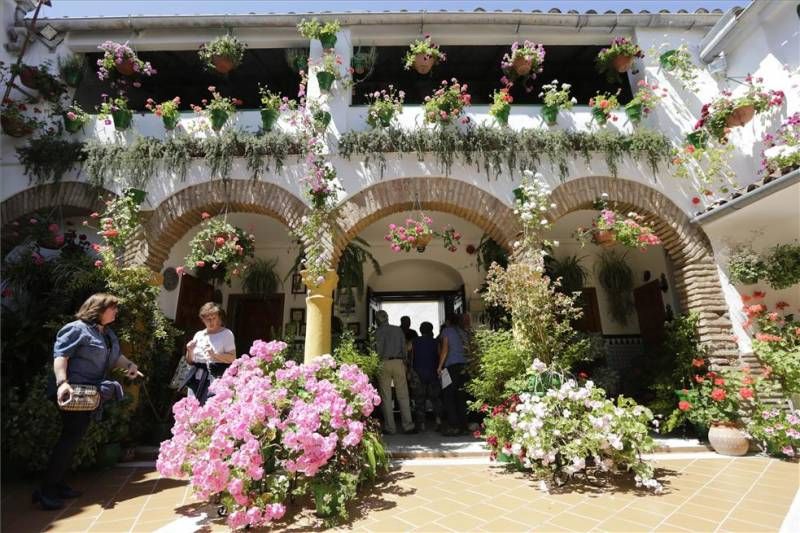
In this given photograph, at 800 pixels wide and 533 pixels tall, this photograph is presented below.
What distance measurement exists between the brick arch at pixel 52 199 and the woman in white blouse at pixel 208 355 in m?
3.03

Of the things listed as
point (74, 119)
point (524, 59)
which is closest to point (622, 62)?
point (524, 59)

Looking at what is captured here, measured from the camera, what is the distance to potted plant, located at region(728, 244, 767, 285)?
17.3 ft

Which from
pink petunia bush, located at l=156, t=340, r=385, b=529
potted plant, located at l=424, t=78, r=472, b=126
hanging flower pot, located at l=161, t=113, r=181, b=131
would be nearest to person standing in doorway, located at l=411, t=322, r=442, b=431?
pink petunia bush, located at l=156, t=340, r=385, b=529

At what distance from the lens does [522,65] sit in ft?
20.0

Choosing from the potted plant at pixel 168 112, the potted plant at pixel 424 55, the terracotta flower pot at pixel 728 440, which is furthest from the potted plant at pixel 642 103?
the potted plant at pixel 168 112

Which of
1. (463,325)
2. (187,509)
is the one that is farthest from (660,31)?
(187,509)

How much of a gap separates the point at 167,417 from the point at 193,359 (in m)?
2.00

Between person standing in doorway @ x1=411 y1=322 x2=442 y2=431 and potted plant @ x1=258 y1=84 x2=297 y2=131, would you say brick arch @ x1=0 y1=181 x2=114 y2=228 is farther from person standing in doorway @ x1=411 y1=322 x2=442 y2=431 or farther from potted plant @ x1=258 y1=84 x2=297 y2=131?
person standing in doorway @ x1=411 y1=322 x2=442 y2=431

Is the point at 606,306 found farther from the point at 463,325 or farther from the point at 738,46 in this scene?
the point at 738,46

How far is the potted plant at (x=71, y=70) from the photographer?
6281mm

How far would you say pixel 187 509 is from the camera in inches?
129

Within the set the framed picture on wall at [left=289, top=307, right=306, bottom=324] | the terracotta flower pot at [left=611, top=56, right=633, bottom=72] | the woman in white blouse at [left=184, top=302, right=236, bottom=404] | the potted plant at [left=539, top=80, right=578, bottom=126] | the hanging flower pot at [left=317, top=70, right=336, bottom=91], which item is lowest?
the woman in white blouse at [left=184, top=302, right=236, bottom=404]

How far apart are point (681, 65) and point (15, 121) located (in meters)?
9.38

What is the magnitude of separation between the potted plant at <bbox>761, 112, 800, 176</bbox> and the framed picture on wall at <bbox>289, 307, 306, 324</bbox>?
738cm
